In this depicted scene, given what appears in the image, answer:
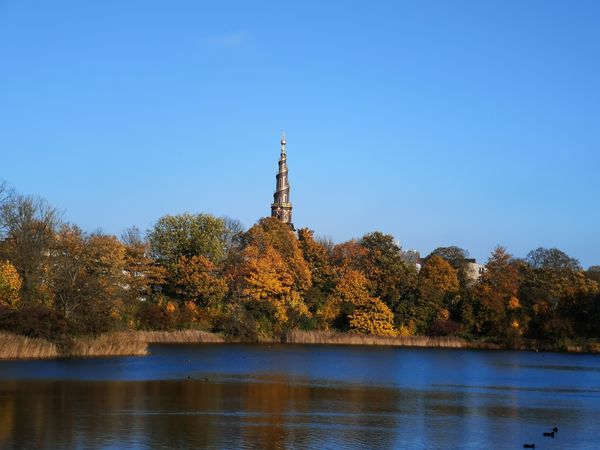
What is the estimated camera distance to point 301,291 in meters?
78.9

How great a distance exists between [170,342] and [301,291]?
→ 1690 cm

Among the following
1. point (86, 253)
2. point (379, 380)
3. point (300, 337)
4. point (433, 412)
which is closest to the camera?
point (433, 412)

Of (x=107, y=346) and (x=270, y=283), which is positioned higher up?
(x=270, y=283)

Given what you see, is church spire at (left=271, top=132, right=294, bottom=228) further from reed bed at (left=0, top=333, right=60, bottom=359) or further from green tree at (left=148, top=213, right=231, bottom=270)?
reed bed at (left=0, top=333, right=60, bottom=359)

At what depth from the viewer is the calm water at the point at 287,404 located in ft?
70.6

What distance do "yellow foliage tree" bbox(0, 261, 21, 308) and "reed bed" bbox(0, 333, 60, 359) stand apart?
6430 mm

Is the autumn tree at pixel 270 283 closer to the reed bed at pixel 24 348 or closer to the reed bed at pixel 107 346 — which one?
the reed bed at pixel 107 346

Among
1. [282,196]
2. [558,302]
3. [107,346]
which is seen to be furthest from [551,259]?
[107,346]

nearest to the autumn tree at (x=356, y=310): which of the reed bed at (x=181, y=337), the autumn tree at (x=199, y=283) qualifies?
the autumn tree at (x=199, y=283)

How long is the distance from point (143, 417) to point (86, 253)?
43487mm

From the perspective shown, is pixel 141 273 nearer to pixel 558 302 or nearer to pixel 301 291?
pixel 301 291

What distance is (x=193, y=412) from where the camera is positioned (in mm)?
25594

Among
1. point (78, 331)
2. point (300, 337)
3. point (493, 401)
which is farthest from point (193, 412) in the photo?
point (300, 337)

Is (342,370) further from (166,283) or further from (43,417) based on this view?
(166,283)
